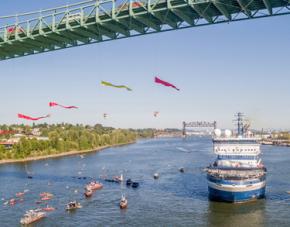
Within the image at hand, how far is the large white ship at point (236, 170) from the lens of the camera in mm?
49156

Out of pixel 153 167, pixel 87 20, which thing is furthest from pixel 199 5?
pixel 153 167

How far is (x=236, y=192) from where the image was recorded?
4878 centimetres

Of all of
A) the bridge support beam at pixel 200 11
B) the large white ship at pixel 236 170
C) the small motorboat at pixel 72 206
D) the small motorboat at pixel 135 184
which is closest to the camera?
the bridge support beam at pixel 200 11

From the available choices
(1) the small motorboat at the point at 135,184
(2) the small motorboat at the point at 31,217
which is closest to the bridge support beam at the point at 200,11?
(2) the small motorboat at the point at 31,217

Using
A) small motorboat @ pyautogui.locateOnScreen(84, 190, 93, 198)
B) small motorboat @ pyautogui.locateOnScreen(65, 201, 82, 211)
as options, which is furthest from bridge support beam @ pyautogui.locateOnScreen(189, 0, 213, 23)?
small motorboat @ pyautogui.locateOnScreen(84, 190, 93, 198)

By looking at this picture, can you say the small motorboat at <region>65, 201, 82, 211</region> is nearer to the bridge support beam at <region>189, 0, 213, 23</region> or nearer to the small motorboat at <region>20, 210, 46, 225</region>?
the small motorboat at <region>20, 210, 46, 225</region>

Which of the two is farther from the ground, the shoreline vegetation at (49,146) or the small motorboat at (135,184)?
the shoreline vegetation at (49,146)

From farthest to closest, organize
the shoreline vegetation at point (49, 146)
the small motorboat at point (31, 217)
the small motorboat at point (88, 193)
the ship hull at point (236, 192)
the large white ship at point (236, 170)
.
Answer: the shoreline vegetation at point (49, 146), the small motorboat at point (88, 193), the large white ship at point (236, 170), the ship hull at point (236, 192), the small motorboat at point (31, 217)

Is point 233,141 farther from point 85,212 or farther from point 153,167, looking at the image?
point 153,167

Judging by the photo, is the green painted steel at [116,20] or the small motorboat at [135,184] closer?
the green painted steel at [116,20]

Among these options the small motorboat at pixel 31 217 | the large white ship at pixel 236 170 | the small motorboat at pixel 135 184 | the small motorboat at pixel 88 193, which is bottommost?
the small motorboat at pixel 31 217

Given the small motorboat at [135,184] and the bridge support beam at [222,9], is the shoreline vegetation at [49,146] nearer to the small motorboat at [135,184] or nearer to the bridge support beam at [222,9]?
the small motorboat at [135,184]

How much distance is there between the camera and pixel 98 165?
94562 millimetres

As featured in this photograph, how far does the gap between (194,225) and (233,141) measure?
18064mm
